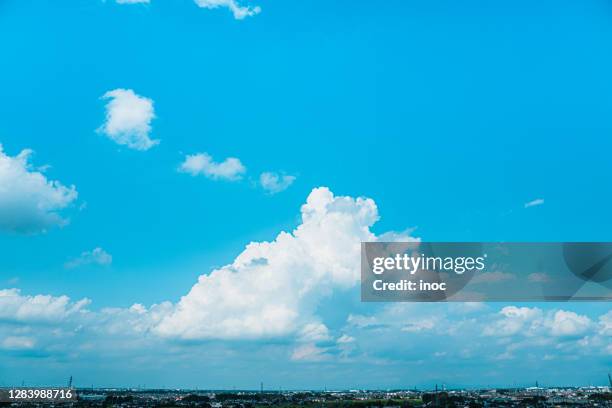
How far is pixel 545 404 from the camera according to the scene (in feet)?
161

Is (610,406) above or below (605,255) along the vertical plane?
below

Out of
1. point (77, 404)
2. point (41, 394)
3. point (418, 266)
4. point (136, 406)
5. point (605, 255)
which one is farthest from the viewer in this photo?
point (136, 406)

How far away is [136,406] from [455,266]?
40.5 m

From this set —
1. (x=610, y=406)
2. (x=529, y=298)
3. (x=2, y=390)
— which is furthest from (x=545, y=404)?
(x=2, y=390)

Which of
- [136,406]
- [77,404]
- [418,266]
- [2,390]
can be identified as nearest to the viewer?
[418,266]

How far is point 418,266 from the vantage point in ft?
63.7

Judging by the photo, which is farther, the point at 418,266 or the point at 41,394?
the point at 41,394

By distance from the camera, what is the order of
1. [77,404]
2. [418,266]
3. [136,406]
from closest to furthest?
[418,266] < [77,404] < [136,406]

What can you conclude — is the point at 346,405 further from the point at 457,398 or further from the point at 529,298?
Result: the point at 529,298

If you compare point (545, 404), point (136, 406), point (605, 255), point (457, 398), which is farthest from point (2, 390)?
point (545, 404)

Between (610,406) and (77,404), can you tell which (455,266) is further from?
(77,404)

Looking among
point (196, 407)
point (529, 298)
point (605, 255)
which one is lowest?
point (196, 407)

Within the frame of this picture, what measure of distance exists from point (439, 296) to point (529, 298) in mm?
3186

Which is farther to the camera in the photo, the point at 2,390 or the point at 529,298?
the point at 2,390
